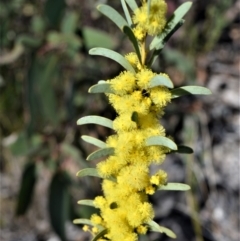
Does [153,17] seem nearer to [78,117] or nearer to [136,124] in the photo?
[136,124]

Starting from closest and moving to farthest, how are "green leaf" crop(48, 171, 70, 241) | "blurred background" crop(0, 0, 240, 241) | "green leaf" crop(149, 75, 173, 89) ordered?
"green leaf" crop(149, 75, 173, 89) → "green leaf" crop(48, 171, 70, 241) → "blurred background" crop(0, 0, 240, 241)

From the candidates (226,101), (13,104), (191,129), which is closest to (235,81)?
(226,101)

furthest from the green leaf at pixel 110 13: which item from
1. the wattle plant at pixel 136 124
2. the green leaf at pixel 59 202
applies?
the green leaf at pixel 59 202

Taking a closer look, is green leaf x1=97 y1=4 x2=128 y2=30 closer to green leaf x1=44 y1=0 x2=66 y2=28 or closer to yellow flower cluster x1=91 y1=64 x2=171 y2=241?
yellow flower cluster x1=91 y1=64 x2=171 y2=241

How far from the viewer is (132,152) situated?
0.85 m

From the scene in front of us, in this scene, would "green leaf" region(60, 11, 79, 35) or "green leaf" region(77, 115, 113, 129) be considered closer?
"green leaf" region(77, 115, 113, 129)

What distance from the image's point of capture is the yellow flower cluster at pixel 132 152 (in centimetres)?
83

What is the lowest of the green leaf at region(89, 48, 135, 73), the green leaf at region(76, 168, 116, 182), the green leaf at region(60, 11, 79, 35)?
the green leaf at region(76, 168, 116, 182)

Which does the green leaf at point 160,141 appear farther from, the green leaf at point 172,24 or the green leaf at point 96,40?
the green leaf at point 96,40

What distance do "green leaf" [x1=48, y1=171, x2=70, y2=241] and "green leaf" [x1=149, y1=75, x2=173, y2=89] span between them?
1763 millimetres

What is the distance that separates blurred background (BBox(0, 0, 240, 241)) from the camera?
2.59 m

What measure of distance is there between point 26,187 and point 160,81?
6.34 feet

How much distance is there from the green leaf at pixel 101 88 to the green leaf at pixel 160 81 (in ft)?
0.25

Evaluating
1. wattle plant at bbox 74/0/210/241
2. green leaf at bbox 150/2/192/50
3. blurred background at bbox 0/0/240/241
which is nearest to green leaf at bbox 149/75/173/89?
wattle plant at bbox 74/0/210/241
